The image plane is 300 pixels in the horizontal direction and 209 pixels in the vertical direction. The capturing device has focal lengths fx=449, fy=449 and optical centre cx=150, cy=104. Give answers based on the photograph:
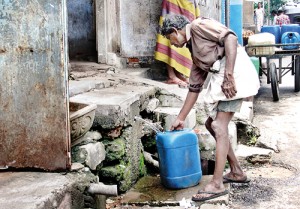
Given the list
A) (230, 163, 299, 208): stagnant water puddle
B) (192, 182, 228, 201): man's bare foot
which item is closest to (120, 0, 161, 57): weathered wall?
(230, 163, 299, 208): stagnant water puddle

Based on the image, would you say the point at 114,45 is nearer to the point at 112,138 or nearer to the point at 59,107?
the point at 112,138

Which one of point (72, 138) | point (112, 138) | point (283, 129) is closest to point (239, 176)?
point (112, 138)

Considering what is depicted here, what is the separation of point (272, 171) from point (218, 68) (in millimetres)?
1683

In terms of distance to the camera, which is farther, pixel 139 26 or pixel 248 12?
pixel 248 12

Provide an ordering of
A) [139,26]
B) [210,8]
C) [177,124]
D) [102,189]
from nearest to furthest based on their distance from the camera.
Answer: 1. [102,189]
2. [177,124]
3. [139,26]
4. [210,8]

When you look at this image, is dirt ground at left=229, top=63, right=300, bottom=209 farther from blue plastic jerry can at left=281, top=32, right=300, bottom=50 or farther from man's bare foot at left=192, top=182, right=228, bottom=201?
blue plastic jerry can at left=281, top=32, right=300, bottom=50

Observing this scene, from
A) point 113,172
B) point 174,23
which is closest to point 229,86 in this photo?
point 174,23

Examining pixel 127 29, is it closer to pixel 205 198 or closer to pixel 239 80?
pixel 239 80

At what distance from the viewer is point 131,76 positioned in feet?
20.5

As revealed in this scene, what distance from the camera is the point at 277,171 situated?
4.82 m

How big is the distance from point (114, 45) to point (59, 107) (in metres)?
4.03

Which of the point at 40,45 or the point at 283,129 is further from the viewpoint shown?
the point at 283,129

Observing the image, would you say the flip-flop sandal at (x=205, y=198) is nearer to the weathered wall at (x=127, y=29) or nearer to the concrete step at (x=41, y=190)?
the concrete step at (x=41, y=190)

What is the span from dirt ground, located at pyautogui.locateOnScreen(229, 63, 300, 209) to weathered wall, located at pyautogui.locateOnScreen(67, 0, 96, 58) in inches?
117
